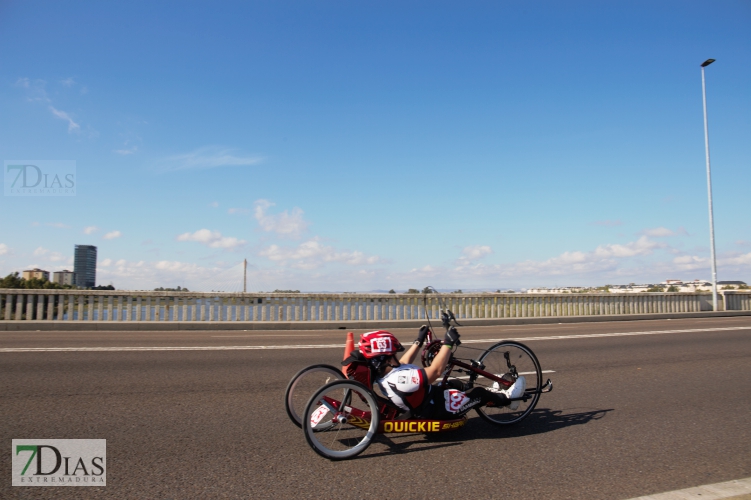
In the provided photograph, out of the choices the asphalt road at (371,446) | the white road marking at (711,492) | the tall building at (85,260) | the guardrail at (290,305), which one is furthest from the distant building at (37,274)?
the white road marking at (711,492)

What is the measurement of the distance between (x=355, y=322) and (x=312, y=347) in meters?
6.43

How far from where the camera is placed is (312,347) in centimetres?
1175

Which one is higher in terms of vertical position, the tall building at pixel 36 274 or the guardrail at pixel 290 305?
the tall building at pixel 36 274

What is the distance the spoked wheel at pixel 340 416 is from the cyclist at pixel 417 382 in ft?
1.01

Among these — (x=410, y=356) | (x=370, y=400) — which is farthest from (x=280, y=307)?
(x=370, y=400)

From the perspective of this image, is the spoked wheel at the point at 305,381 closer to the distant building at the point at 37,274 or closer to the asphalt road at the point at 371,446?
the asphalt road at the point at 371,446

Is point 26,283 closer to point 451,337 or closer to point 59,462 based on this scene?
point 59,462

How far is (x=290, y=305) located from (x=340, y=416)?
571 inches

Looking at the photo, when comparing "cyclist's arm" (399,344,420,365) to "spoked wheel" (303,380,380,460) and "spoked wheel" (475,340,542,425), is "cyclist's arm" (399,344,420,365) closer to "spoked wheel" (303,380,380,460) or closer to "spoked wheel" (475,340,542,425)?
"spoked wheel" (303,380,380,460)

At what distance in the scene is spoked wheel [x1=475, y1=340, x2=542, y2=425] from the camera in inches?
A: 230

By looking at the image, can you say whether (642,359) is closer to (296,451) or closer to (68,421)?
(296,451)

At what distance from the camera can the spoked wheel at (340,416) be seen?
466 centimetres

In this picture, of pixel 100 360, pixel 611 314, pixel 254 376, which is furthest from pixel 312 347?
pixel 611 314

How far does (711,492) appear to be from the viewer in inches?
157
